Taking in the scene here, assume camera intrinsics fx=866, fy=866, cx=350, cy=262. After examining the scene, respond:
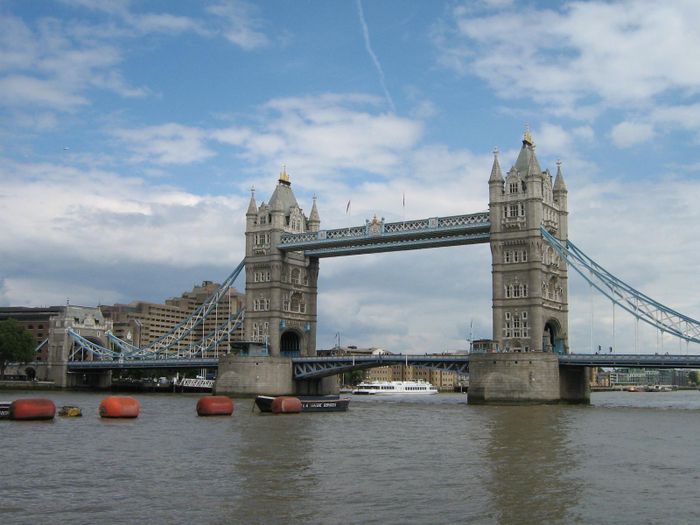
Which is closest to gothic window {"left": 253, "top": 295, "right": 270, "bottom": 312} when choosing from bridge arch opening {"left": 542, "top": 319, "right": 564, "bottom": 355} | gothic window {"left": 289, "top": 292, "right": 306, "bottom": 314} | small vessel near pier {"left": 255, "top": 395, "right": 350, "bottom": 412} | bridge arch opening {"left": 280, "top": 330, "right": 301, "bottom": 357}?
gothic window {"left": 289, "top": 292, "right": 306, "bottom": 314}

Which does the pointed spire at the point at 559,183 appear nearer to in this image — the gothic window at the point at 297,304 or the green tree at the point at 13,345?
the gothic window at the point at 297,304

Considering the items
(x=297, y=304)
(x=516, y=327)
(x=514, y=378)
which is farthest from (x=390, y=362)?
(x=514, y=378)

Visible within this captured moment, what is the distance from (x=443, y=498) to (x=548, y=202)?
2679 inches

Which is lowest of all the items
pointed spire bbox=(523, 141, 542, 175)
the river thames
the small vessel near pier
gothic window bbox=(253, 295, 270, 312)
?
the river thames

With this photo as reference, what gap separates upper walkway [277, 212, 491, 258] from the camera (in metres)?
94.8

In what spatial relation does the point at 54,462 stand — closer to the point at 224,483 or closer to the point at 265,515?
the point at 224,483

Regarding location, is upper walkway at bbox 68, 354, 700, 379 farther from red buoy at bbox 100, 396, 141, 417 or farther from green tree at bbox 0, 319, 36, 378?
red buoy at bbox 100, 396, 141, 417

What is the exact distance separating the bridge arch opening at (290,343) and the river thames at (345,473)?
5624 cm

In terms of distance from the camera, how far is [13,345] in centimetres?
13450

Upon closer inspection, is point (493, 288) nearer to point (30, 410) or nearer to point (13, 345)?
point (30, 410)

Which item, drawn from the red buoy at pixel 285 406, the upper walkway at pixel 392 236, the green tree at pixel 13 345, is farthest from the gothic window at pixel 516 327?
the green tree at pixel 13 345

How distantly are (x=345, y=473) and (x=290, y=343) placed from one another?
81.7 m

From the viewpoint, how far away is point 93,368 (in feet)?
443

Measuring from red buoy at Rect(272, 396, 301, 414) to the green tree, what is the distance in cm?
7849
